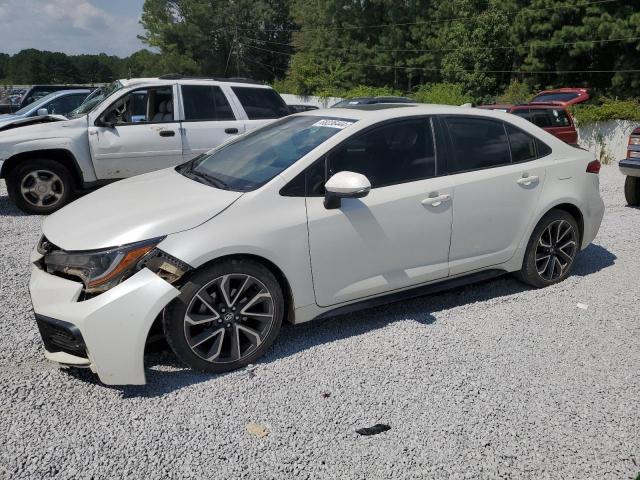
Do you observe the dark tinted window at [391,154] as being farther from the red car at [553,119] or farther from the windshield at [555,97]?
the windshield at [555,97]

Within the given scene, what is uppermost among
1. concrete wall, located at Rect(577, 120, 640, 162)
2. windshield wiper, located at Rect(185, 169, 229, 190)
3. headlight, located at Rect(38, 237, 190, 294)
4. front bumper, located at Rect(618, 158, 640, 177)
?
windshield wiper, located at Rect(185, 169, 229, 190)

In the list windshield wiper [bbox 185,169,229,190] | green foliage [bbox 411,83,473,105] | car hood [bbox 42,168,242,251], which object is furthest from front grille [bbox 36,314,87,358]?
green foliage [bbox 411,83,473,105]

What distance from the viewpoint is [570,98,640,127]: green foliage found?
16250 millimetres

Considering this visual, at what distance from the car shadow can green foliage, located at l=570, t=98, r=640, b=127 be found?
12695mm

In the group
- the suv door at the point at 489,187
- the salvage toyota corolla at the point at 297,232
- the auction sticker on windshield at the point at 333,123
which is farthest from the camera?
the suv door at the point at 489,187

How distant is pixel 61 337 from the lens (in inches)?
123

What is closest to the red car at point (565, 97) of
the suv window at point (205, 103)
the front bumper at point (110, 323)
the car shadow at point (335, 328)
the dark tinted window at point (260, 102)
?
the dark tinted window at point (260, 102)

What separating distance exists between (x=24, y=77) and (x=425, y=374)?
426 feet

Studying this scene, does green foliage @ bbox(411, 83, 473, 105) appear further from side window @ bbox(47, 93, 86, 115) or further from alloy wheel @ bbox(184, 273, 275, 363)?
alloy wheel @ bbox(184, 273, 275, 363)

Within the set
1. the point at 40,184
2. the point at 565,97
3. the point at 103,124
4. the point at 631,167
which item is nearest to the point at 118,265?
the point at 103,124

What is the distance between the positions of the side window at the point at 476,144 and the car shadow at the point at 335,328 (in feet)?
3.69

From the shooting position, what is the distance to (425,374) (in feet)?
11.3

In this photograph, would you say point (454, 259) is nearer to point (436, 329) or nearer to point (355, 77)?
point (436, 329)

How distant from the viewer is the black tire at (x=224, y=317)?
3211mm
